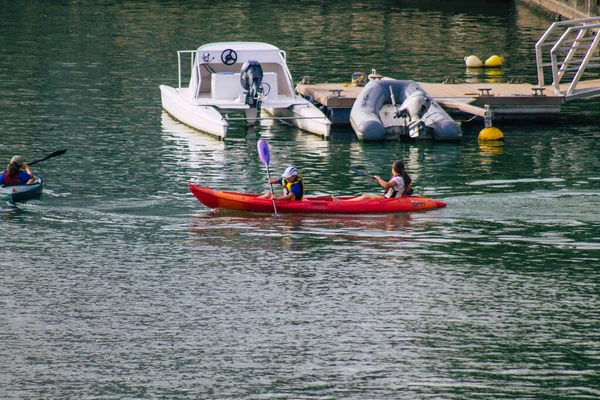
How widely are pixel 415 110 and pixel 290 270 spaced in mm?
13090

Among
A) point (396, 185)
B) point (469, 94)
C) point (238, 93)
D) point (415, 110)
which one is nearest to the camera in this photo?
point (396, 185)

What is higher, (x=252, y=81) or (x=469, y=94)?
(x=252, y=81)

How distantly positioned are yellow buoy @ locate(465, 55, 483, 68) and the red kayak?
2355 cm

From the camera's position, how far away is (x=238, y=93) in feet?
110

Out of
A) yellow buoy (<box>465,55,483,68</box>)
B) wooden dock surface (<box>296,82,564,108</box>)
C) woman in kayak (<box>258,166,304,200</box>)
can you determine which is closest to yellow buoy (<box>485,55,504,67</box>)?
yellow buoy (<box>465,55,483,68</box>)

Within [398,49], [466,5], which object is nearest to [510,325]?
[398,49]

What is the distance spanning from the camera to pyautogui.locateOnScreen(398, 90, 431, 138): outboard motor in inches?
1203

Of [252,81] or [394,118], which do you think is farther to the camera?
[252,81]

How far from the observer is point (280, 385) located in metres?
14.0

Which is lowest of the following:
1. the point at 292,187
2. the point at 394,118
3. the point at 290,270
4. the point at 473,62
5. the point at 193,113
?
the point at 290,270

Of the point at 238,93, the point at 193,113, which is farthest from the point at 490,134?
the point at 193,113

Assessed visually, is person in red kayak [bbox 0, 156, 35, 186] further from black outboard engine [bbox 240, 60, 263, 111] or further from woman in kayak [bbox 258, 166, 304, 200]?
black outboard engine [bbox 240, 60, 263, 111]

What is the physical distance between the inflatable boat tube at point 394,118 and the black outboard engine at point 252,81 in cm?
281

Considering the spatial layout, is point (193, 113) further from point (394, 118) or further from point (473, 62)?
point (473, 62)
